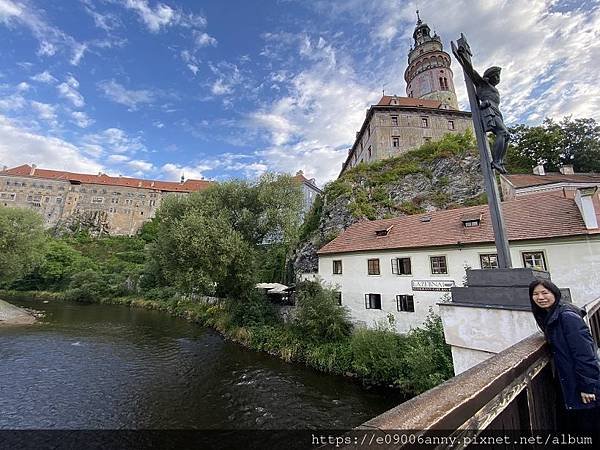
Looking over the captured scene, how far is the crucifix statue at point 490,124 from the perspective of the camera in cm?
550

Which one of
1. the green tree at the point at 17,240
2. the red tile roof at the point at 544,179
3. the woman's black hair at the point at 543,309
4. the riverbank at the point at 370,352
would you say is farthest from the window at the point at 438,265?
the green tree at the point at 17,240

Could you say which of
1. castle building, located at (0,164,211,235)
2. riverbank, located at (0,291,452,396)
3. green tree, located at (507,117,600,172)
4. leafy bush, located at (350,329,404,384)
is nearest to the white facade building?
leafy bush, located at (350,329,404,384)

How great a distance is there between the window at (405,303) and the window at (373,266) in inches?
72.3

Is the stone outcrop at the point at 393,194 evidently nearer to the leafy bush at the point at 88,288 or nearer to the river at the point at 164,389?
the river at the point at 164,389

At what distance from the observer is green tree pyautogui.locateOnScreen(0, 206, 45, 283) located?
28312 mm

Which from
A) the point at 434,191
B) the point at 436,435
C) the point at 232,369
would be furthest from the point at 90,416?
the point at 434,191

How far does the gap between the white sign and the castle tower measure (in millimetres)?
33878

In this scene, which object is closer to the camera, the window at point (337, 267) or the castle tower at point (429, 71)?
the window at point (337, 267)

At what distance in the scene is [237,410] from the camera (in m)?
10.1

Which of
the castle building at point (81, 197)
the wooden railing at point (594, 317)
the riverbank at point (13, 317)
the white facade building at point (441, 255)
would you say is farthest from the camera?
the castle building at point (81, 197)

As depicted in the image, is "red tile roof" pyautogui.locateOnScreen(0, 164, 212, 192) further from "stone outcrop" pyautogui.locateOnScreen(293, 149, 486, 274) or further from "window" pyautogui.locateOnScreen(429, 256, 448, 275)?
"window" pyautogui.locateOnScreen(429, 256, 448, 275)

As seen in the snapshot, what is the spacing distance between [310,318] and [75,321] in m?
22.0

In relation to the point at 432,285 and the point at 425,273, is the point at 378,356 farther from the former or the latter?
the point at 425,273

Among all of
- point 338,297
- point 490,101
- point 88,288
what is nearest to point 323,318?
point 338,297
